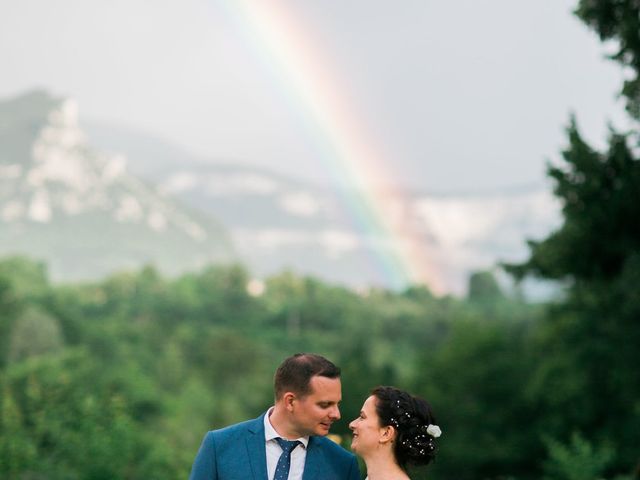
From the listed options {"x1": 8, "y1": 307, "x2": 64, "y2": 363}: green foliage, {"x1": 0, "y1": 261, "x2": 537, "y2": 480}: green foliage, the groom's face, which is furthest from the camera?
{"x1": 8, "y1": 307, "x2": 64, "y2": 363}: green foliage

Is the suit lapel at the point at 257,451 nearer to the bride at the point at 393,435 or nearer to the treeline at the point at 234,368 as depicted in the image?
the bride at the point at 393,435

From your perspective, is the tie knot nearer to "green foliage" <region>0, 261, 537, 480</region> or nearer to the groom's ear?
the groom's ear

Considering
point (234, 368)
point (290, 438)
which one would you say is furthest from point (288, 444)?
point (234, 368)

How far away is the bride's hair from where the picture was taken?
4.43 m

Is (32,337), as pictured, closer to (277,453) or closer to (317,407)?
(277,453)

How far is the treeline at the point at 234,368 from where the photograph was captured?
2069 cm

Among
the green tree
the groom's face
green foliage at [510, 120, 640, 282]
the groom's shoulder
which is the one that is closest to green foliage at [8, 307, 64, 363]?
the green tree

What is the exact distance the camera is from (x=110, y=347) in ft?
294

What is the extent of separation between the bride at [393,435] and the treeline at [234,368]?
7.02 m

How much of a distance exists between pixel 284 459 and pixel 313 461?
0.12m

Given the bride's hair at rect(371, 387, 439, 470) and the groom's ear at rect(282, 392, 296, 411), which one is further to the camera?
the bride's hair at rect(371, 387, 439, 470)

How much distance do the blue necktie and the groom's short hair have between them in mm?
194

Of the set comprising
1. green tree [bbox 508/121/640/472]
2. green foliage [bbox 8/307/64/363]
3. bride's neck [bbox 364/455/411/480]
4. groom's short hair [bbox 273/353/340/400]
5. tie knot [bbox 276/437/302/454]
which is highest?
green foliage [bbox 8/307/64/363]

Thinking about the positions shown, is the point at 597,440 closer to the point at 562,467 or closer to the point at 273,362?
the point at 562,467
